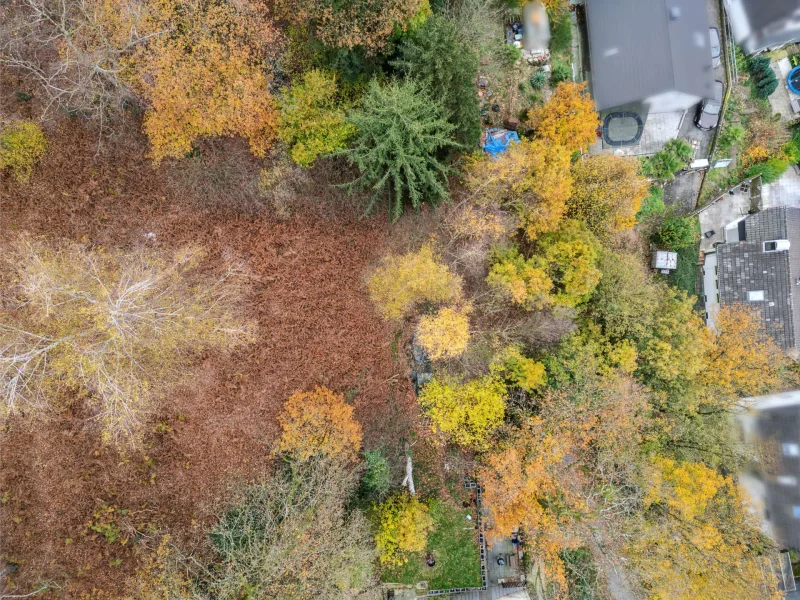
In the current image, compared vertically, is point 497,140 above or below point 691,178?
above

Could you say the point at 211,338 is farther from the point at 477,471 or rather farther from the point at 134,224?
the point at 477,471

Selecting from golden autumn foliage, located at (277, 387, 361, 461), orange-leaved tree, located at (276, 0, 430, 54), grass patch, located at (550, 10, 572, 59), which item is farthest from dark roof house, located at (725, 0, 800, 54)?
golden autumn foliage, located at (277, 387, 361, 461)

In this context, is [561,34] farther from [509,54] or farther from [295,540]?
[295,540]

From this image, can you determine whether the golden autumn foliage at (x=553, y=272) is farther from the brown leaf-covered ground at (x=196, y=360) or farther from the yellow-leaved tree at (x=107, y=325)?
the yellow-leaved tree at (x=107, y=325)

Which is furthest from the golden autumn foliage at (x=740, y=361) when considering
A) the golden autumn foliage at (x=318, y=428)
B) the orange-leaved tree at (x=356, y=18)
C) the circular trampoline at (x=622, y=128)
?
the orange-leaved tree at (x=356, y=18)

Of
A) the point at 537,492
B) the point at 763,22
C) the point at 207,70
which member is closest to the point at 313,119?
the point at 207,70

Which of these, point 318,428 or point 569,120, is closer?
point 318,428
